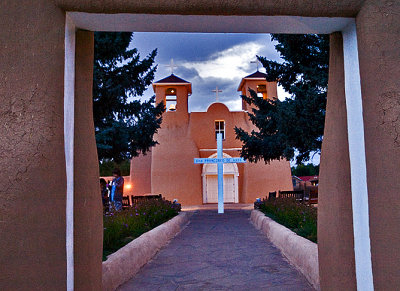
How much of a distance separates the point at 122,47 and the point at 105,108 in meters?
2.32

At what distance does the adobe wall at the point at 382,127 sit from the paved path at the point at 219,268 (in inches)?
78.6

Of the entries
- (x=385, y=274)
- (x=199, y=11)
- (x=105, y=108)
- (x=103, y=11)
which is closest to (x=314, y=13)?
(x=199, y=11)

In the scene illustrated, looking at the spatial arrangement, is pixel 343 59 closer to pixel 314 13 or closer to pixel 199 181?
pixel 314 13

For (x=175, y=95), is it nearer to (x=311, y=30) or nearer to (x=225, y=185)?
(x=225, y=185)

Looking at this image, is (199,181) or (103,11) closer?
(103,11)

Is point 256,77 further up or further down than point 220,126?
further up

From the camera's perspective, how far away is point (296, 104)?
1050 cm

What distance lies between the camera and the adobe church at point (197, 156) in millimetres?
23672

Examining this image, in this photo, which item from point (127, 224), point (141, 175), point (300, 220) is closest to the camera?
point (127, 224)

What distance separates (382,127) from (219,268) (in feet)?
12.2

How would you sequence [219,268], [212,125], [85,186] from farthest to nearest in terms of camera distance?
[212,125] < [219,268] < [85,186]

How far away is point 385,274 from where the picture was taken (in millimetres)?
2926

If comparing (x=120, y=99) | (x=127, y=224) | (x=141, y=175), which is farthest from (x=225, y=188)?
(x=127, y=224)

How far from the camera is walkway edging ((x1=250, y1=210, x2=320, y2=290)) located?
4.82m
